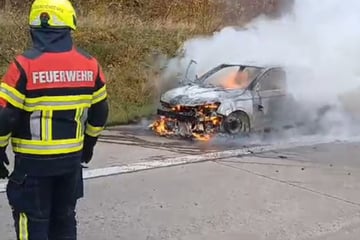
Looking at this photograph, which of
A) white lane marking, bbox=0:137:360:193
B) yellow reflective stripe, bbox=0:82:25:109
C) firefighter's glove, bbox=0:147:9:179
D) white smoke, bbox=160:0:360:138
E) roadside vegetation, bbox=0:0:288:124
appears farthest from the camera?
roadside vegetation, bbox=0:0:288:124

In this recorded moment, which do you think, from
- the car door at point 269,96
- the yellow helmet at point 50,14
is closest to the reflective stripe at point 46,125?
the yellow helmet at point 50,14

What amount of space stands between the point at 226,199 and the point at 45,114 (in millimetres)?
3491

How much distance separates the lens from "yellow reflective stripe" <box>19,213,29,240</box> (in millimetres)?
3650

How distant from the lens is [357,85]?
11414 millimetres

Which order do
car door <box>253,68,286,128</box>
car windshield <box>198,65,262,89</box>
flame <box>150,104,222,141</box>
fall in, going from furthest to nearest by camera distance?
car windshield <box>198,65,262,89</box> → car door <box>253,68,286,128</box> → flame <box>150,104,222,141</box>

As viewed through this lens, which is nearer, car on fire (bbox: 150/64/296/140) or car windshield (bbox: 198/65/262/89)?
car on fire (bbox: 150/64/296/140)

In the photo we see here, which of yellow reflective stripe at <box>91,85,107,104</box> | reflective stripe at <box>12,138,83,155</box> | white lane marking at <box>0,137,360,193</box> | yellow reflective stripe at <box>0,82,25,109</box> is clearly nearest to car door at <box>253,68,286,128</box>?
white lane marking at <box>0,137,360,193</box>

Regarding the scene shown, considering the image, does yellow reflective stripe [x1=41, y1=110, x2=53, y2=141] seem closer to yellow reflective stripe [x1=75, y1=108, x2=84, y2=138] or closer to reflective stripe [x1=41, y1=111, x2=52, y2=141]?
reflective stripe [x1=41, y1=111, x2=52, y2=141]

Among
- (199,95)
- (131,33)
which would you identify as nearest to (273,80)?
(199,95)

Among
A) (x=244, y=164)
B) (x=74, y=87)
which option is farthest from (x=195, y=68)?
(x=74, y=87)

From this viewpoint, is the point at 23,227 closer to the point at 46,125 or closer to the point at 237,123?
the point at 46,125

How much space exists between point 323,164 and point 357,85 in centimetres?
323

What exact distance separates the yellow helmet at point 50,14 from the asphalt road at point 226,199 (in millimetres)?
2409

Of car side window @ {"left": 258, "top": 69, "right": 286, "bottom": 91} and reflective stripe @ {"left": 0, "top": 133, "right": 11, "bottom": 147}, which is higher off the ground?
car side window @ {"left": 258, "top": 69, "right": 286, "bottom": 91}
